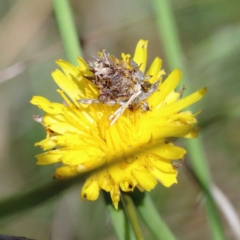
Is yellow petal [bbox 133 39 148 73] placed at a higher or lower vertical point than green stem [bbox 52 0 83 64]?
lower

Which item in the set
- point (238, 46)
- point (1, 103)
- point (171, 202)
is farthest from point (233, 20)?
point (1, 103)

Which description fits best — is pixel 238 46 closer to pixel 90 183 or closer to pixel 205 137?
pixel 205 137

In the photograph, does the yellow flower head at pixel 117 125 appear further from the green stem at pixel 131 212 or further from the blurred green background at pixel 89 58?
the blurred green background at pixel 89 58

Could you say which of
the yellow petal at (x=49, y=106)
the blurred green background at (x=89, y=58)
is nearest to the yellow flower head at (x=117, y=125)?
the yellow petal at (x=49, y=106)

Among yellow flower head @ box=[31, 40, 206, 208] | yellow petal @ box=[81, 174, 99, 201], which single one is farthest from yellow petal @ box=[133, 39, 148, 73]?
yellow petal @ box=[81, 174, 99, 201]

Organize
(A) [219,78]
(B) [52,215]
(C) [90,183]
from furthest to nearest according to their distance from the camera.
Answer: (B) [52,215] → (A) [219,78] → (C) [90,183]

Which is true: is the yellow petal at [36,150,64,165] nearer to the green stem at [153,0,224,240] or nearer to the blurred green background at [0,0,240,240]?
the green stem at [153,0,224,240]
